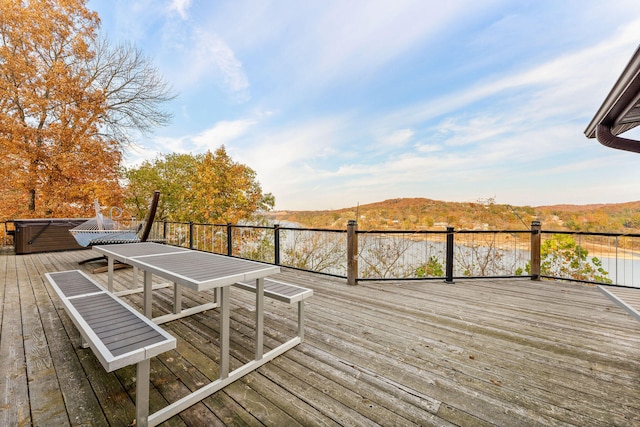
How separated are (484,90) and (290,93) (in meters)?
6.71

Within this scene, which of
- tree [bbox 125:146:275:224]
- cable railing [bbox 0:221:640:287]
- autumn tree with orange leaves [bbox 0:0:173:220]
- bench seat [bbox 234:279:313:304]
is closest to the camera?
bench seat [bbox 234:279:313:304]

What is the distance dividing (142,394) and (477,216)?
8074 mm

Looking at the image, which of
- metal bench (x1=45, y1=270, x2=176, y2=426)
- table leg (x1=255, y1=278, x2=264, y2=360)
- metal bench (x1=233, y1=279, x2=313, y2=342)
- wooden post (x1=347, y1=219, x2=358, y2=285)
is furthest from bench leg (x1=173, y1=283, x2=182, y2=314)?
wooden post (x1=347, y1=219, x2=358, y2=285)

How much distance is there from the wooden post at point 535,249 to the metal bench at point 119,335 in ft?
17.2

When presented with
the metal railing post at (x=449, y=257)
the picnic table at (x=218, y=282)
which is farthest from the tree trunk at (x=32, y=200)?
the metal railing post at (x=449, y=257)

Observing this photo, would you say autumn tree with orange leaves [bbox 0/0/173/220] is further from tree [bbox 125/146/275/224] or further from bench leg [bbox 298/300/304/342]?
bench leg [bbox 298/300/304/342]

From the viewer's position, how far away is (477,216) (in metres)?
7.32

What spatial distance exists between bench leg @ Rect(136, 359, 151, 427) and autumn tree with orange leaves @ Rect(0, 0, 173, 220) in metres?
10.8

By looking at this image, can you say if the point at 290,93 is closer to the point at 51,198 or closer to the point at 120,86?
the point at 120,86

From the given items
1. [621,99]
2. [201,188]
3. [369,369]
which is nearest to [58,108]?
[201,188]

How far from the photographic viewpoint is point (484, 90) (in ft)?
25.8

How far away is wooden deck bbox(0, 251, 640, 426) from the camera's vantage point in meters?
1.42

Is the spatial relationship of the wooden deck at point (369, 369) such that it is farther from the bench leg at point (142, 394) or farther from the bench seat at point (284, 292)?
the bench seat at point (284, 292)

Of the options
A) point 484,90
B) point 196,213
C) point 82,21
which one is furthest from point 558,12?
point 82,21
